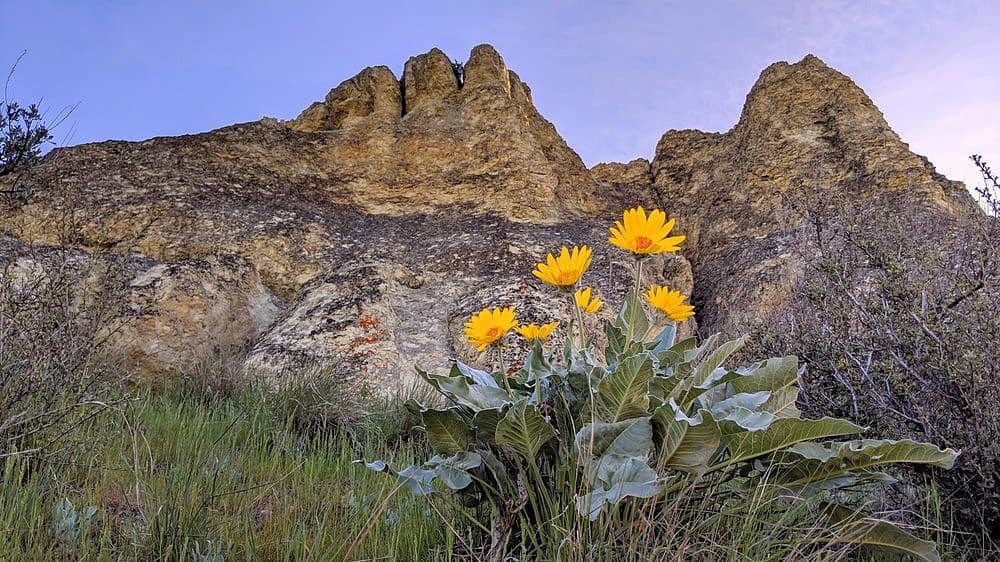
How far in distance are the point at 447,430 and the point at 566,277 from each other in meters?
0.59

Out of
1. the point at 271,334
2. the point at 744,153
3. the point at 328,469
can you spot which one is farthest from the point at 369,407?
the point at 744,153

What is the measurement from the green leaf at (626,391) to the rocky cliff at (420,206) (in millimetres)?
4645

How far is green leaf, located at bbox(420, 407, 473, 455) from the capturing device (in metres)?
1.95

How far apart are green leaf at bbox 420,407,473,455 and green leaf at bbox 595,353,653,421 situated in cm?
42

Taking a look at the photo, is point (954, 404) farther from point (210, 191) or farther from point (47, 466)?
point (210, 191)

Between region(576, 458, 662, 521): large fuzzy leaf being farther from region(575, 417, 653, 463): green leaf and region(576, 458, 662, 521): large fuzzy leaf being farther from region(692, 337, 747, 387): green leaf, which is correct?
region(692, 337, 747, 387): green leaf

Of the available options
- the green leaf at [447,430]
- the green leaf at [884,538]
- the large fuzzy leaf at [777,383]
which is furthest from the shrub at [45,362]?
the green leaf at [884,538]

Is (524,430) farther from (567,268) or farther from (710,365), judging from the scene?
(710,365)

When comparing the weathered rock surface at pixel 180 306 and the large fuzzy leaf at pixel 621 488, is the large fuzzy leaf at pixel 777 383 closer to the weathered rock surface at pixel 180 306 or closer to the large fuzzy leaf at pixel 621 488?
the large fuzzy leaf at pixel 621 488

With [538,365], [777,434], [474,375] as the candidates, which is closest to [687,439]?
[777,434]

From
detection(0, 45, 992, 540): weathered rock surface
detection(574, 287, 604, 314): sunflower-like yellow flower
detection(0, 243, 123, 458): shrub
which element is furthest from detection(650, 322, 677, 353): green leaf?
detection(0, 45, 992, 540): weathered rock surface

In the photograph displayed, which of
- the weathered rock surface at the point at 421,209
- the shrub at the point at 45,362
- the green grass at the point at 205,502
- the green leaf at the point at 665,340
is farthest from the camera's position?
the weathered rock surface at the point at 421,209

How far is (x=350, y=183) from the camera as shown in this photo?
10930 millimetres

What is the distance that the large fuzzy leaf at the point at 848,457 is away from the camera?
69.7 inches
